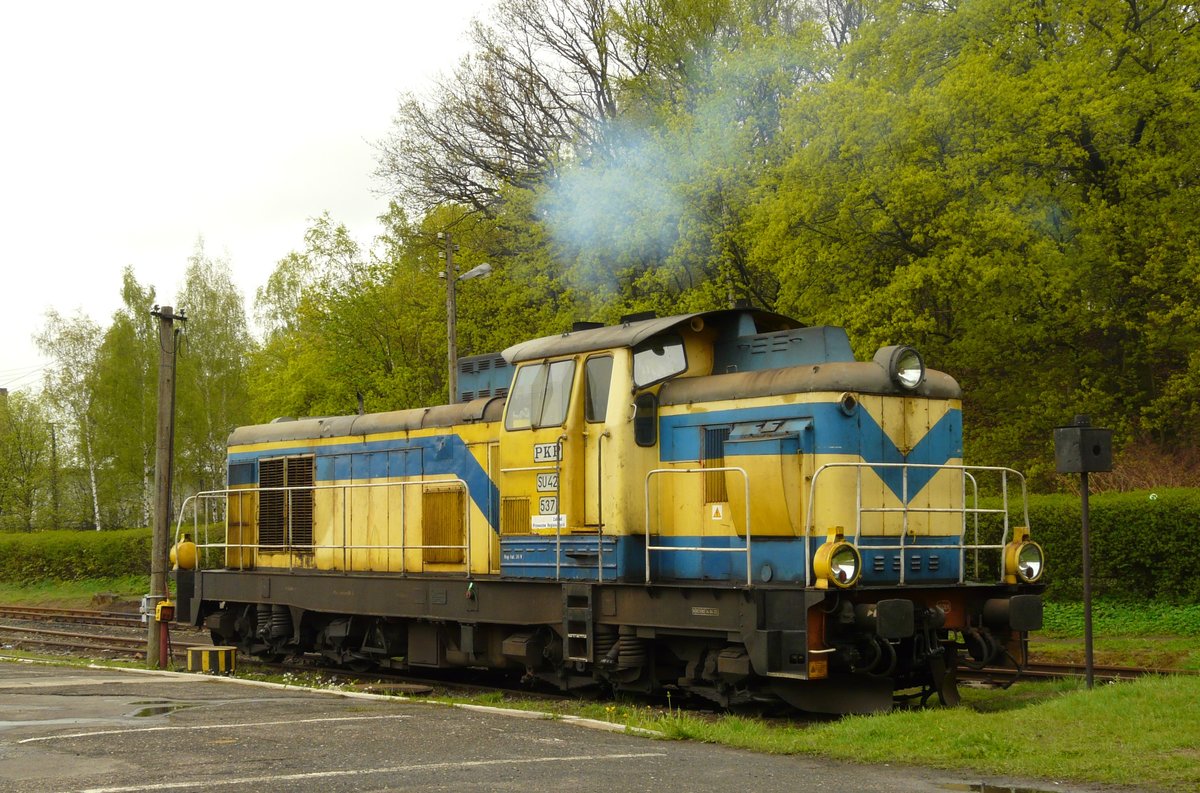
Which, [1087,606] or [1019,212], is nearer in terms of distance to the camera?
[1087,606]

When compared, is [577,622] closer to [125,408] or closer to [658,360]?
[658,360]

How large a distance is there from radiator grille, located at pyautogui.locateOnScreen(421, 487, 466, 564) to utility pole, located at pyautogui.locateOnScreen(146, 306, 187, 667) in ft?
16.1

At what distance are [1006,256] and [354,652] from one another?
1308cm

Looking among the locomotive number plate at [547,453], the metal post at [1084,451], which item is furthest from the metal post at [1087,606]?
the locomotive number plate at [547,453]

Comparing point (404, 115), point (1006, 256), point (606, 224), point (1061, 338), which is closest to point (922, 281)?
point (1006, 256)

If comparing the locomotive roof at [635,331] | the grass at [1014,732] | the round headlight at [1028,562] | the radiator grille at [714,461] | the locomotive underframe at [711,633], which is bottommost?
the grass at [1014,732]

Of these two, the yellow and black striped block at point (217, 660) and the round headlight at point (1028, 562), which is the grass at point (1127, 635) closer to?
the round headlight at point (1028, 562)

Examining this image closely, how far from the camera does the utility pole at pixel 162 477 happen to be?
55.6 feet

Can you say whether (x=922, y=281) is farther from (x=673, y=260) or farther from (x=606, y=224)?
(x=606, y=224)

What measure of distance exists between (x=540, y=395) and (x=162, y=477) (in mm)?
7741

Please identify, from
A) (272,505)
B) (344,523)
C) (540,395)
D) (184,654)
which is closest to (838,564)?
(540,395)

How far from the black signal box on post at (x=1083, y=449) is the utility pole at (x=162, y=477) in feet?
38.8

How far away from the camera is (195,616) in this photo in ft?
56.7

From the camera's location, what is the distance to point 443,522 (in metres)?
14.1
